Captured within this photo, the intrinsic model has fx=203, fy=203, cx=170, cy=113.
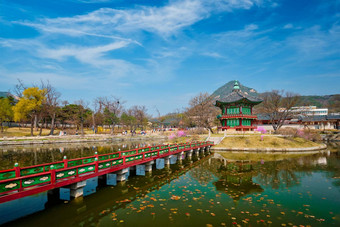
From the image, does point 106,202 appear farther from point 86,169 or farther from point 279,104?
point 279,104

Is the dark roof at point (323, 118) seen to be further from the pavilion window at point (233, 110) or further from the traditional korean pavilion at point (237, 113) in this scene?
the pavilion window at point (233, 110)

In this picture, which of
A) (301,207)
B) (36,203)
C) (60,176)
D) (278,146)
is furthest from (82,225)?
(278,146)

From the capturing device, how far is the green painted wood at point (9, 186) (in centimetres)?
784

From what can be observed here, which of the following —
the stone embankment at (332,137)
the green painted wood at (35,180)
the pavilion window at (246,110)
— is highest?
the pavilion window at (246,110)

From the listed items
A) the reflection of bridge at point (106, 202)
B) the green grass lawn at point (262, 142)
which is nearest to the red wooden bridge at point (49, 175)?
the reflection of bridge at point (106, 202)

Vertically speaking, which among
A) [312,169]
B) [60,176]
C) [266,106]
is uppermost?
[266,106]

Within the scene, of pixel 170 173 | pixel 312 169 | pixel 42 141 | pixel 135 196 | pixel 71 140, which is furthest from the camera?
pixel 71 140

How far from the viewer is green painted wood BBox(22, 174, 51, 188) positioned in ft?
28.1

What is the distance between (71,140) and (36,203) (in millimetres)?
37303

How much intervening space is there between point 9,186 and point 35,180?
0.98 meters

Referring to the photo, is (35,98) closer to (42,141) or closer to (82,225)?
(42,141)

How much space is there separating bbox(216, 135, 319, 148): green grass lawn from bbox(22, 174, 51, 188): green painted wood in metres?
28.8

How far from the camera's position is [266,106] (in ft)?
173

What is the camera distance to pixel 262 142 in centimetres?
3406
